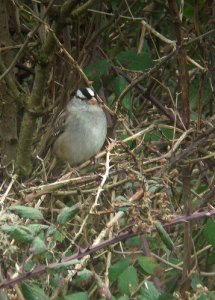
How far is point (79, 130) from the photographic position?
4727 millimetres

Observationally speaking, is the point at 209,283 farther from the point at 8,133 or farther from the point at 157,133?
the point at 8,133

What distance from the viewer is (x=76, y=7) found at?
11.7ft

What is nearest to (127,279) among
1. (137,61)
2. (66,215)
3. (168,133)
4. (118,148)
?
(66,215)

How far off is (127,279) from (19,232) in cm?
43

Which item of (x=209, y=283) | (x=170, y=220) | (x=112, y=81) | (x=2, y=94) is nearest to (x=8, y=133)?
(x=2, y=94)

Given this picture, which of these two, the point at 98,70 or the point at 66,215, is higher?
the point at 66,215

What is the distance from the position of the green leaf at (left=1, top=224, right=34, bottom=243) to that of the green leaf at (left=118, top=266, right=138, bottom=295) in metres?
0.39

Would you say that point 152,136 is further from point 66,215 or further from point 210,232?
point 66,215

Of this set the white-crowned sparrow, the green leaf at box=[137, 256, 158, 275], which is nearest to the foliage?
the green leaf at box=[137, 256, 158, 275]

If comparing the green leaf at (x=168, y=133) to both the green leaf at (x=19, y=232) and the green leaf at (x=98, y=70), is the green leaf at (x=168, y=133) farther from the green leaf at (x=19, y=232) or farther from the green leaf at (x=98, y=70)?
the green leaf at (x=19, y=232)

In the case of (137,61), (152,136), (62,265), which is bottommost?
(152,136)

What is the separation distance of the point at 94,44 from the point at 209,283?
48.4 inches

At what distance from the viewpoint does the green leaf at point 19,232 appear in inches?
77.2

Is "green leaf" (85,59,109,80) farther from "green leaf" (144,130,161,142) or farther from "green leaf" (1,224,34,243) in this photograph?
"green leaf" (1,224,34,243)
